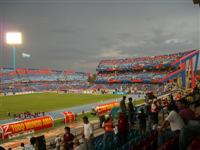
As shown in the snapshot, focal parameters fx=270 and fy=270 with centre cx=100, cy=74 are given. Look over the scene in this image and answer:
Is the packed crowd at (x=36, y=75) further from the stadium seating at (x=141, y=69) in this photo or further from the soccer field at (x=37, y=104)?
the soccer field at (x=37, y=104)

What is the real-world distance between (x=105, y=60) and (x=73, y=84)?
18.5 metres

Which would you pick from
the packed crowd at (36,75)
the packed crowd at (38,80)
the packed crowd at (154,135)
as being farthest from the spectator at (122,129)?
the packed crowd at (36,75)

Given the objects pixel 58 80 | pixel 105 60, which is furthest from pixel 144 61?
pixel 58 80

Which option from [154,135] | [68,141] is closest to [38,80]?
[68,141]

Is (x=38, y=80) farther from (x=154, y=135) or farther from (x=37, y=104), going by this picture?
(x=154, y=135)

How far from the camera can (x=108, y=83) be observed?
95938mm

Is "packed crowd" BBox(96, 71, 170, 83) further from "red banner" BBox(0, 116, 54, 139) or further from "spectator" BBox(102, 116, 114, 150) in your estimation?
"spectator" BBox(102, 116, 114, 150)

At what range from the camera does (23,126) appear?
20375mm

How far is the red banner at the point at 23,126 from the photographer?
19.1 metres

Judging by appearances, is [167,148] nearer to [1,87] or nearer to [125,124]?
[125,124]

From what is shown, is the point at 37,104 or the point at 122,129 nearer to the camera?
the point at 122,129

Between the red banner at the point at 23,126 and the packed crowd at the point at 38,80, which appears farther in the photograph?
the packed crowd at the point at 38,80

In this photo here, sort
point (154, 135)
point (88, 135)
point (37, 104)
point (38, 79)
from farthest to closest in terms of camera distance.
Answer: point (38, 79)
point (37, 104)
point (88, 135)
point (154, 135)

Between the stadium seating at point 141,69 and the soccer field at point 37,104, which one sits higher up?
the stadium seating at point 141,69
